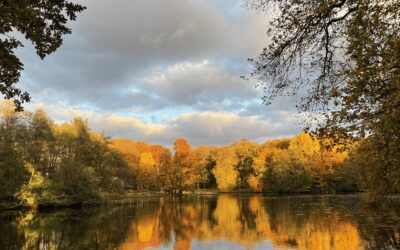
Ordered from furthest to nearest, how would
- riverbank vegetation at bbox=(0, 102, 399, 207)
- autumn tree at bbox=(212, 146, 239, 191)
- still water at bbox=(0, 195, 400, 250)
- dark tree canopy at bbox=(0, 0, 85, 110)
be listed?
autumn tree at bbox=(212, 146, 239, 191) < riverbank vegetation at bbox=(0, 102, 399, 207) < still water at bbox=(0, 195, 400, 250) < dark tree canopy at bbox=(0, 0, 85, 110)

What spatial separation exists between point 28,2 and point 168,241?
1840 centimetres

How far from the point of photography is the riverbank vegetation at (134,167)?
45344 mm

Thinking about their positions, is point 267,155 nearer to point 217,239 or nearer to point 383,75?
point 217,239

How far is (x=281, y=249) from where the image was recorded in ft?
66.1

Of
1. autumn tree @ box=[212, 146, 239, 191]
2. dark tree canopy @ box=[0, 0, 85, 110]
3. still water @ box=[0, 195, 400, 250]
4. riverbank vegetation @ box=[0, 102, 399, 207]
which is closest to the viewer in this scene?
dark tree canopy @ box=[0, 0, 85, 110]

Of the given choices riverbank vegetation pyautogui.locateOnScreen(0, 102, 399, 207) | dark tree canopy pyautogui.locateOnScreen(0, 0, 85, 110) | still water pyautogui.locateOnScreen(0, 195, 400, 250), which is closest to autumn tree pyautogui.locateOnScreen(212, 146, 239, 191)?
riverbank vegetation pyautogui.locateOnScreen(0, 102, 399, 207)

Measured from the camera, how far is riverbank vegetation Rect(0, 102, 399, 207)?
45.3 m

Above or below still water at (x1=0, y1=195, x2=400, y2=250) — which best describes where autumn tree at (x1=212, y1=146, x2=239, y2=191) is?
above

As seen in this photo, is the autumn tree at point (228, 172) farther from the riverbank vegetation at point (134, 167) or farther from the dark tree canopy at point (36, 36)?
the dark tree canopy at point (36, 36)

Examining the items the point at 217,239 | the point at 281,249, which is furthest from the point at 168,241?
the point at 281,249

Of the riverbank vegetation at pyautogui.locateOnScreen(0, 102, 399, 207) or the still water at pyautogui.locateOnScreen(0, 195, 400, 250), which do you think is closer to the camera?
the still water at pyautogui.locateOnScreen(0, 195, 400, 250)

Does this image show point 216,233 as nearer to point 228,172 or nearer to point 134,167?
point 134,167

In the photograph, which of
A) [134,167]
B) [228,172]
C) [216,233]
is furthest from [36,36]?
[228,172]

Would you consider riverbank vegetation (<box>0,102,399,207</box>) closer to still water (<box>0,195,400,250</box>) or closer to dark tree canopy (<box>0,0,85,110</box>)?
still water (<box>0,195,400,250</box>)
